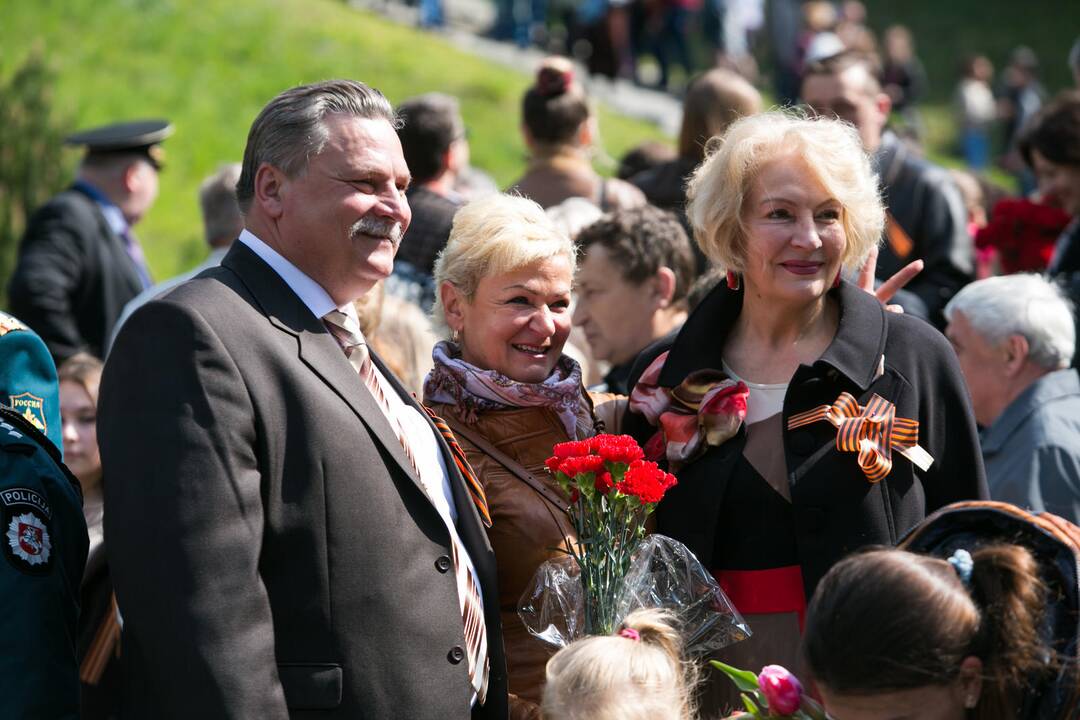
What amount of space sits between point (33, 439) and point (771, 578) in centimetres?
174

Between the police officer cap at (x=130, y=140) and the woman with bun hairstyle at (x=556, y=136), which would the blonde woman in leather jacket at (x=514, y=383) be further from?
the police officer cap at (x=130, y=140)

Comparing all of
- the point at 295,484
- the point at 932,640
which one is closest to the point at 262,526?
the point at 295,484

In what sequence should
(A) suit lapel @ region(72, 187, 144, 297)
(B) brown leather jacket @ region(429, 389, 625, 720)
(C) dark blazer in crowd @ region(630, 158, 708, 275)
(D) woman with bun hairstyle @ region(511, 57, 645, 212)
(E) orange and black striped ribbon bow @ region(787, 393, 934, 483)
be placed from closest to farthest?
(E) orange and black striped ribbon bow @ region(787, 393, 934, 483), (B) brown leather jacket @ region(429, 389, 625, 720), (C) dark blazer in crowd @ region(630, 158, 708, 275), (D) woman with bun hairstyle @ region(511, 57, 645, 212), (A) suit lapel @ region(72, 187, 144, 297)

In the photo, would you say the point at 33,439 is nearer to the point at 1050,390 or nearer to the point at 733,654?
the point at 733,654

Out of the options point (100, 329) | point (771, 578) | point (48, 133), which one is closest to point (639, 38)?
point (48, 133)

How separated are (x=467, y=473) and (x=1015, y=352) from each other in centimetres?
230

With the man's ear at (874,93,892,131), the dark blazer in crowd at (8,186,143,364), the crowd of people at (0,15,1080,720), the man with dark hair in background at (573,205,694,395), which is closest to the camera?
the crowd of people at (0,15,1080,720)

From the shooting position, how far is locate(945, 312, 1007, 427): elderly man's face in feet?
15.5

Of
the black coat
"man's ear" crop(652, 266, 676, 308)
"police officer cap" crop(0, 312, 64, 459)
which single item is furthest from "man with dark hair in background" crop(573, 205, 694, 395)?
"police officer cap" crop(0, 312, 64, 459)

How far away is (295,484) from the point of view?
280 cm

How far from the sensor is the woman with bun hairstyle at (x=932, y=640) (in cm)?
246

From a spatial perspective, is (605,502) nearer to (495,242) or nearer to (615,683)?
(615,683)

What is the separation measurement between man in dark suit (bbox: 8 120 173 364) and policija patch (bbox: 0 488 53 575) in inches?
172

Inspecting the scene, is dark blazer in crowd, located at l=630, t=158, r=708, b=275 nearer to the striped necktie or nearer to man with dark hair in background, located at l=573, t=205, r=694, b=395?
man with dark hair in background, located at l=573, t=205, r=694, b=395
